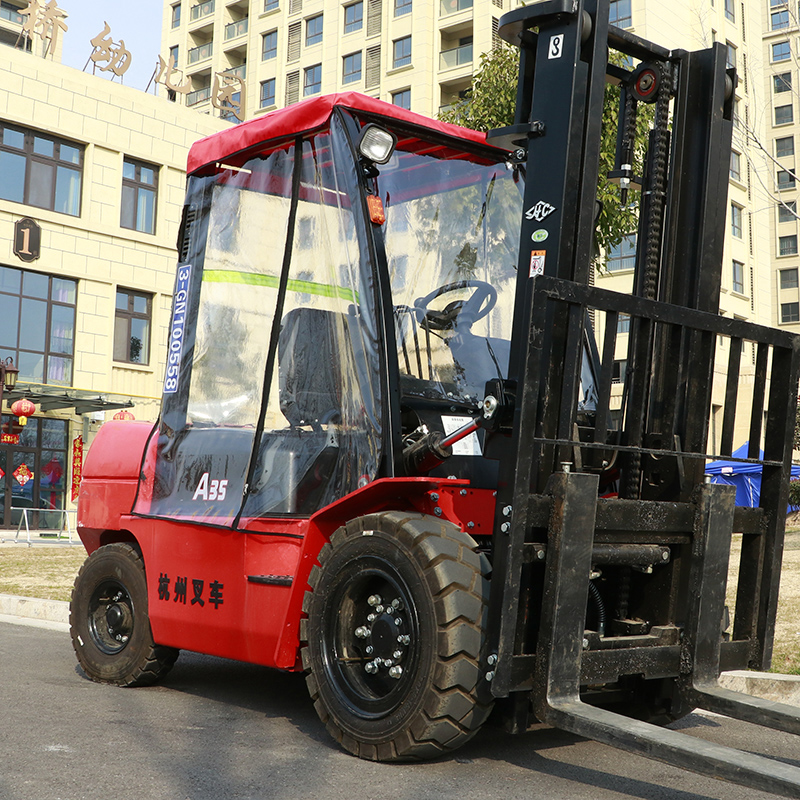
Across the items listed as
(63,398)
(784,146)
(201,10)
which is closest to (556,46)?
(63,398)

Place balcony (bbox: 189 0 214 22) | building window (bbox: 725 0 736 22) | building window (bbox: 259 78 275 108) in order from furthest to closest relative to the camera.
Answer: balcony (bbox: 189 0 214 22) → building window (bbox: 259 78 275 108) → building window (bbox: 725 0 736 22)

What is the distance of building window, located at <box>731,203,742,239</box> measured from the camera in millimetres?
46497

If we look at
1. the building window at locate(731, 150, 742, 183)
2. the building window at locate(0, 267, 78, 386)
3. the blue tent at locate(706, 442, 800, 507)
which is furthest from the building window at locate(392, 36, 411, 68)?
the blue tent at locate(706, 442, 800, 507)

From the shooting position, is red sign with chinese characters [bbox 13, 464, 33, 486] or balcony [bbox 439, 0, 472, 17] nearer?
red sign with chinese characters [bbox 13, 464, 33, 486]

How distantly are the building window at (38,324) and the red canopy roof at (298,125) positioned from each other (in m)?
25.4

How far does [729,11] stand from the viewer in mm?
45750

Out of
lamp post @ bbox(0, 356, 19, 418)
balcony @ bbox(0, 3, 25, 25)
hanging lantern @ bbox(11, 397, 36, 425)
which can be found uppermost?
balcony @ bbox(0, 3, 25, 25)

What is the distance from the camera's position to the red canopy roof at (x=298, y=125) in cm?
503

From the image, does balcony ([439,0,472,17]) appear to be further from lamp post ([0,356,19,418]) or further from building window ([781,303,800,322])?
lamp post ([0,356,19,418])

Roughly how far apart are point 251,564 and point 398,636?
39.9 inches

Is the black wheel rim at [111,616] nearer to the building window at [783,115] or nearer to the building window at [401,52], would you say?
the building window at [401,52]

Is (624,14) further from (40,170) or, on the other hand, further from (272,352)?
(272,352)

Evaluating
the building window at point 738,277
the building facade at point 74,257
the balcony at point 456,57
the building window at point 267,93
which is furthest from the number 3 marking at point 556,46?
the building window at point 267,93

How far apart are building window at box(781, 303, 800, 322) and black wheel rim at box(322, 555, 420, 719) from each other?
53.8 metres
